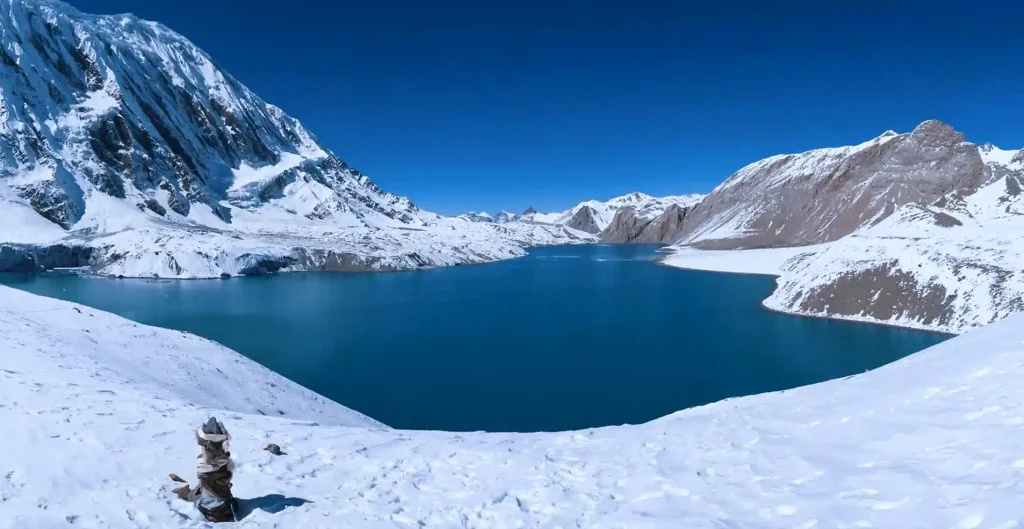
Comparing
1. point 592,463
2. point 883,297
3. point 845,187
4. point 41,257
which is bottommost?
point 41,257

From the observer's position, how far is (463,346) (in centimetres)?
4322

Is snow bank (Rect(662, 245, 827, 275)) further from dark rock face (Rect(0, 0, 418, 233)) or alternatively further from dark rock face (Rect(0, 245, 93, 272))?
dark rock face (Rect(0, 0, 418, 233))

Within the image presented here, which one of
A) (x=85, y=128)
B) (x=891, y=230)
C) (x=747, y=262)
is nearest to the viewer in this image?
(x=891, y=230)

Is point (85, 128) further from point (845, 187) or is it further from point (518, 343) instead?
point (845, 187)

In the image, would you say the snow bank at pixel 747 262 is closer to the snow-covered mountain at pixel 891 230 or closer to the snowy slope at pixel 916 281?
the snow-covered mountain at pixel 891 230

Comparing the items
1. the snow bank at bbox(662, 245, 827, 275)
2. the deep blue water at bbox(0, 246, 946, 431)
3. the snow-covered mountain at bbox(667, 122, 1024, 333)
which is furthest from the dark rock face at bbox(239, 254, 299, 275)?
the snow-covered mountain at bbox(667, 122, 1024, 333)

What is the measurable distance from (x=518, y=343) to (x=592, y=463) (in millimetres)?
34926

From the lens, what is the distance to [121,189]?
148125 millimetres

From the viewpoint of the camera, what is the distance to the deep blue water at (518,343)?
96.7 feet

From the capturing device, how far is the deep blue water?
2947 centimetres

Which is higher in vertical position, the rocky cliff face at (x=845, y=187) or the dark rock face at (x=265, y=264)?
the rocky cliff face at (x=845, y=187)

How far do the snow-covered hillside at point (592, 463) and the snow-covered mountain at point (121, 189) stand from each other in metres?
101

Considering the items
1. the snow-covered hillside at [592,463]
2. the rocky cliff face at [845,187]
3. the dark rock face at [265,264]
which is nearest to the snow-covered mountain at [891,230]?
the rocky cliff face at [845,187]

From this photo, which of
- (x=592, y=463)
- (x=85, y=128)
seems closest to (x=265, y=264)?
(x=85, y=128)
